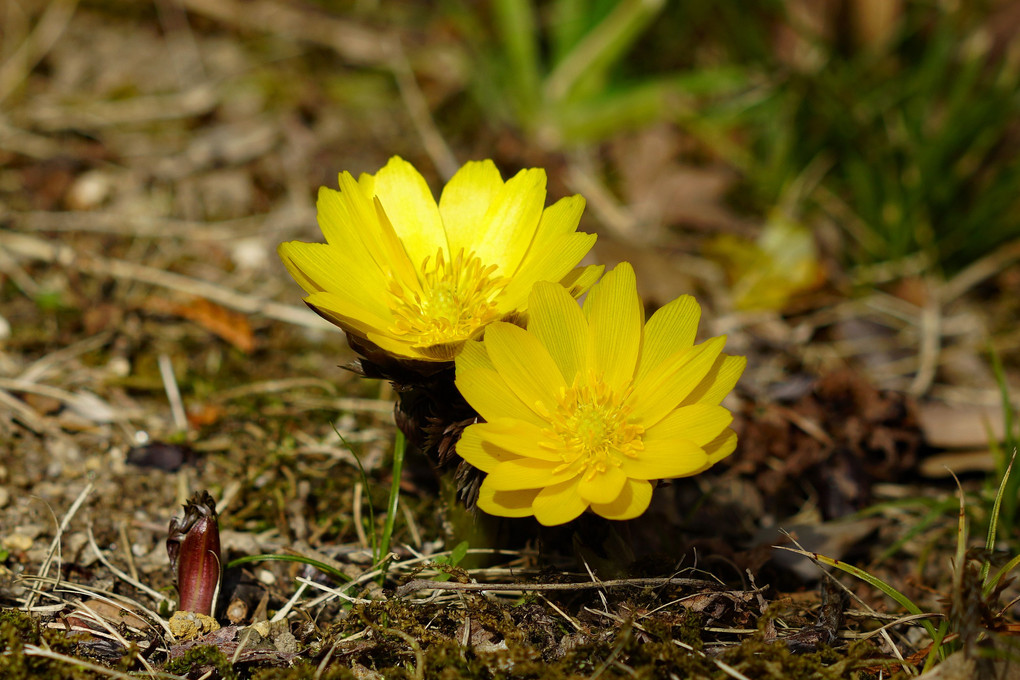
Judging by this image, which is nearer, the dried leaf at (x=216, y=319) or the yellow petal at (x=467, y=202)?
the yellow petal at (x=467, y=202)

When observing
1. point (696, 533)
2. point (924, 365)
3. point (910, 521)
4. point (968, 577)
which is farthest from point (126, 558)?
point (924, 365)

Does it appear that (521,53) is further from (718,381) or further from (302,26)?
(718,381)

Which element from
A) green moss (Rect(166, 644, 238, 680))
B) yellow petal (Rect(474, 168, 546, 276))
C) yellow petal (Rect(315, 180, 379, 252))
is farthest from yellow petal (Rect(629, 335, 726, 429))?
green moss (Rect(166, 644, 238, 680))

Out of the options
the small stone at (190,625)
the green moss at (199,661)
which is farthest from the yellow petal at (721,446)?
the small stone at (190,625)

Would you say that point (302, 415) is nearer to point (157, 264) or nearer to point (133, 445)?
point (133, 445)

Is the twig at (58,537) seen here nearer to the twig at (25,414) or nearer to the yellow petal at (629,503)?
the twig at (25,414)

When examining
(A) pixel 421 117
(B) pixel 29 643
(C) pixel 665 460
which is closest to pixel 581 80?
(A) pixel 421 117

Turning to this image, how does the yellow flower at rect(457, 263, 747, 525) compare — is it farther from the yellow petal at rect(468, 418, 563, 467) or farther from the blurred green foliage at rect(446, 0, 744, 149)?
the blurred green foliage at rect(446, 0, 744, 149)
